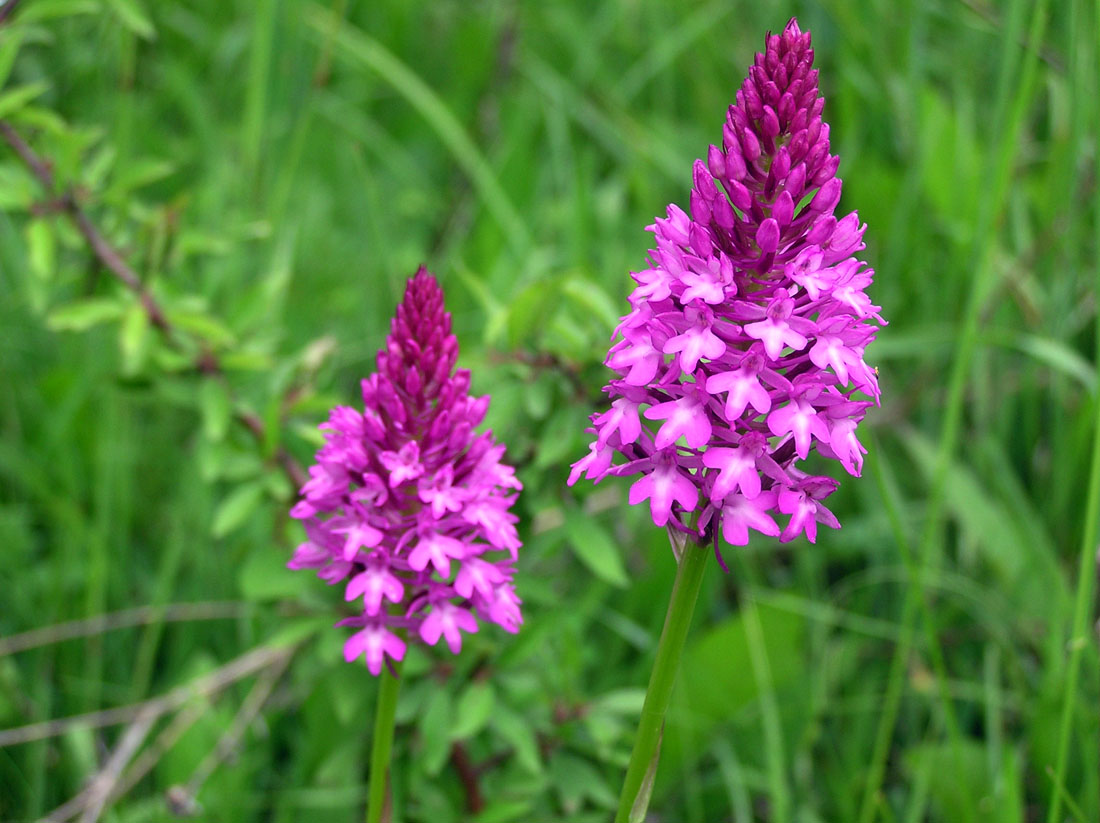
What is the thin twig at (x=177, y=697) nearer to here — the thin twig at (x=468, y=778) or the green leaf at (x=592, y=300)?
the thin twig at (x=468, y=778)

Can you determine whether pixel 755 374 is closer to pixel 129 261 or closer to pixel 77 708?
pixel 129 261

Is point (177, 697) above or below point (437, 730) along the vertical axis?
above

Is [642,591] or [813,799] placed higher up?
[642,591]

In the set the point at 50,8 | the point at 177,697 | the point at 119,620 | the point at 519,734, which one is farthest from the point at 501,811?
the point at 50,8

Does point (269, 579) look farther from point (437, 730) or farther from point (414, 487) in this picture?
point (414, 487)

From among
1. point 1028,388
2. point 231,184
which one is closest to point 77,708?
point 231,184
